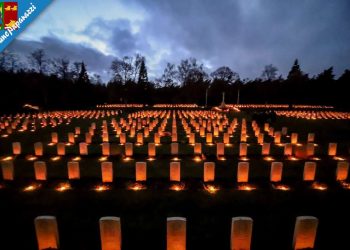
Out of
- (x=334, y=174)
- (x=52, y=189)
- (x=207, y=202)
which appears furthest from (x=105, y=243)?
(x=334, y=174)

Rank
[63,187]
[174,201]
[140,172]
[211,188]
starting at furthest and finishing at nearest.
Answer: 1. [140,172]
2. [63,187]
3. [211,188]
4. [174,201]

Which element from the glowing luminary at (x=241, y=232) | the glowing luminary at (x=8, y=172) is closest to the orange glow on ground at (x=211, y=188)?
the glowing luminary at (x=241, y=232)

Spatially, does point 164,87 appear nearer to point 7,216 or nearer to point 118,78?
point 118,78

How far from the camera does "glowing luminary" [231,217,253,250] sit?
11.9ft

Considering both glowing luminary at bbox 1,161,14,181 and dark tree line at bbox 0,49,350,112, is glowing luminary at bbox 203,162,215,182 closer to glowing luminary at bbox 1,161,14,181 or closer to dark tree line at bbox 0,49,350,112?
glowing luminary at bbox 1,161,14,181

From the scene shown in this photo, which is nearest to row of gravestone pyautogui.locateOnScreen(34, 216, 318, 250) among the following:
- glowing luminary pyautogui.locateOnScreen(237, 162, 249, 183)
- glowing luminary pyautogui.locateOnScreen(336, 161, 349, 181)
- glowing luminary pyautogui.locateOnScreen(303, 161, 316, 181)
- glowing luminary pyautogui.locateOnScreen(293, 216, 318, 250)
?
glowing luminary pyautogui.locateOnScreen(293, 216, 318, 250)

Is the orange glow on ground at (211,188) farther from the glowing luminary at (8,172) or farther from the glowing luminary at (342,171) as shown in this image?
→ the glowing luminary at (8,172)

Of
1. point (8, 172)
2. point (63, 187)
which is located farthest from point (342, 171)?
point (8, 172)

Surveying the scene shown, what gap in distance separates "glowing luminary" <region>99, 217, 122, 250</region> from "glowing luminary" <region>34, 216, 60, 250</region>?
0.74m

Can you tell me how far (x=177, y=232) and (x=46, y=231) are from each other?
196 centimetres

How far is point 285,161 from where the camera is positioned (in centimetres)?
928

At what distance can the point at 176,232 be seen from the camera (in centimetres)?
368

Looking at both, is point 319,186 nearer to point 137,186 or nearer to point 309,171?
point 309,171

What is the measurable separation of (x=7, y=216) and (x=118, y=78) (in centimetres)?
4911
